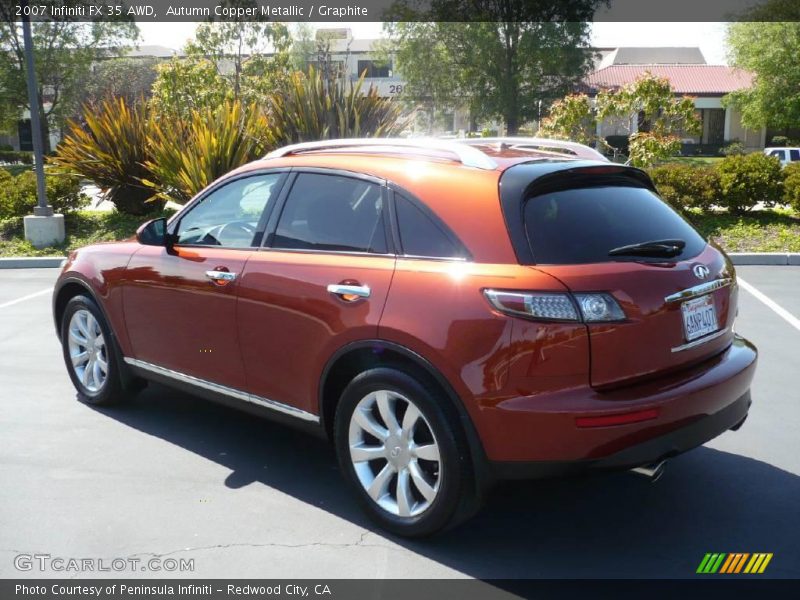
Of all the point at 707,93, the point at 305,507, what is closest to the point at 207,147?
the point at 305,507

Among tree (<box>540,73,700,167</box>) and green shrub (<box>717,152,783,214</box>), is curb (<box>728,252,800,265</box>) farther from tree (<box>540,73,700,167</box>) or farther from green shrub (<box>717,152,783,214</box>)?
tree (<box>540,73,700,167</box>)

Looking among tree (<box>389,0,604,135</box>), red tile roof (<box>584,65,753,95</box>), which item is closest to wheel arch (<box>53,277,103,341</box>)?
tree (<box>389,0,604,135</box>)

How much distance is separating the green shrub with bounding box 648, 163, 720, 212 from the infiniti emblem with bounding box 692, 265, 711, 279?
35.3 ft

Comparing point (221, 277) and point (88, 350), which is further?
point (88, 350)

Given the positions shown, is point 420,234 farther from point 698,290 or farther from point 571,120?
point 571,120

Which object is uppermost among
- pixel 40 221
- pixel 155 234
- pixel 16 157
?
pixel 155 234

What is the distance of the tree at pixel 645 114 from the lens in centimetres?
1496

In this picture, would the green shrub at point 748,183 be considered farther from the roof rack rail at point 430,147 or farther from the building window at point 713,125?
the building window at point 713,125

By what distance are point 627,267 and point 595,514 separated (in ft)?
4.17

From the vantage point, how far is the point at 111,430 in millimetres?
5191

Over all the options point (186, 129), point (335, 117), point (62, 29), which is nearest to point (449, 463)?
point (335, 117)

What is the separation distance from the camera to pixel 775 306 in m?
8.62

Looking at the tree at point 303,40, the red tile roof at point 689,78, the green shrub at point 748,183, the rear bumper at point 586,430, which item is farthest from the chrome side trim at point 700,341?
the tree at point 303,40

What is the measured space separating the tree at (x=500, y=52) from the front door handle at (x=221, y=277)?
41.8 metres
